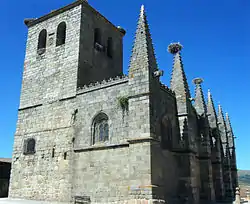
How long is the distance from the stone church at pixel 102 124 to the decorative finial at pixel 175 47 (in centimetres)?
6

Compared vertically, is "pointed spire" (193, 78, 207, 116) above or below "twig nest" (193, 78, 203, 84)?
below

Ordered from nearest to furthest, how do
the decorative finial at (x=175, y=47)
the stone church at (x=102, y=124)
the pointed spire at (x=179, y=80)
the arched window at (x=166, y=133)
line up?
the stone church at (x=102, y=124), the arched window at (x=166, y=133), the pointed spire at (x=179, y=80), the decorative finial at (x=175, y=47)

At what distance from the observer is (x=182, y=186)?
14.6 meters

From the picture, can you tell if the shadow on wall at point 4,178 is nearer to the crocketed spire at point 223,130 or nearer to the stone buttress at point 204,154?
the stone buttress at point 204,154

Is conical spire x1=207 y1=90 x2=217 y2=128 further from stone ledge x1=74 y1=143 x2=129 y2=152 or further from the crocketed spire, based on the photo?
stone ledge x1=74 y1=143 x2=129 y2=152

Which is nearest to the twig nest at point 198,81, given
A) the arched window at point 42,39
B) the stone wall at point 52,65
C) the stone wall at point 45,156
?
the stone wall at point 52,65

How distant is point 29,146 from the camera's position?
17375mm

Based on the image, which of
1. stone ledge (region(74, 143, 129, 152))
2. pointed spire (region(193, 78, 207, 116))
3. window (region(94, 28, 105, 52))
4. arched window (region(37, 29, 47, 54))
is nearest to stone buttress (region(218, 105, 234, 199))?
pointed spire (region(193, 78, 207, 116))

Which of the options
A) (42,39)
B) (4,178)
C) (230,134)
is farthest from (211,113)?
(4,178)

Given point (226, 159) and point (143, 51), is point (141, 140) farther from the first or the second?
point (226, 159)

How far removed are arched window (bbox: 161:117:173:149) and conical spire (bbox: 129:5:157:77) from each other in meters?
2.79

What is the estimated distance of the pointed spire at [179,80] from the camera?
16202 mm

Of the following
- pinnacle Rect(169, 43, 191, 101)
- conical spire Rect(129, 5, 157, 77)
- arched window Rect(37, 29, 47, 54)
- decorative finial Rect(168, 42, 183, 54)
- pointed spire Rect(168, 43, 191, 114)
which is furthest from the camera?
arched window Rect(37, 29, 47, 54)

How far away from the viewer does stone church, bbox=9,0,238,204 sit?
12.9 meters
